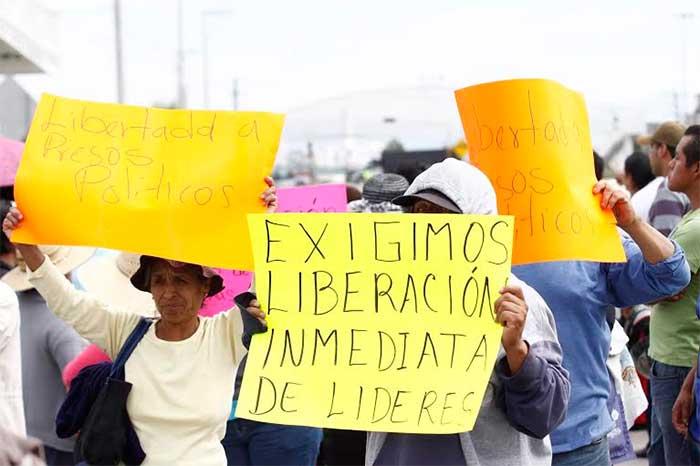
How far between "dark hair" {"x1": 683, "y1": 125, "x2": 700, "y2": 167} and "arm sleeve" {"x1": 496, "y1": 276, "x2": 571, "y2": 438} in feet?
7.32

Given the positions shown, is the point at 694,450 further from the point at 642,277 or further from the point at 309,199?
the point at 309,199

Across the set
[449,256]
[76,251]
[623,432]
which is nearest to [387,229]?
[449,256]

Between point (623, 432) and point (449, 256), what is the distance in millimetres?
1918

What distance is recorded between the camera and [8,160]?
5.26m

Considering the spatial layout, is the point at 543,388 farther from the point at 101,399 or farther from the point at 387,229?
the point at 101,399

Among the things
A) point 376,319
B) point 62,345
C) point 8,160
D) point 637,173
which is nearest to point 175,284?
point 376,319

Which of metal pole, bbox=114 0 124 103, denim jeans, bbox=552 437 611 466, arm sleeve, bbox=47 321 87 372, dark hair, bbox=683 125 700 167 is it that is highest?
metal pole, bbox=114 0 124 103

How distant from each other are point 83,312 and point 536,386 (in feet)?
5.33

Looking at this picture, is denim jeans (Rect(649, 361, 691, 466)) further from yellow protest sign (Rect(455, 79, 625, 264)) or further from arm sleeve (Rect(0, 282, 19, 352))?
arm sleeve (Rect(0, 282, 19, 352))

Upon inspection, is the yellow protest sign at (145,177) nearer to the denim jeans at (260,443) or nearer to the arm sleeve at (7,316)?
the arm sleeve at (7,316)

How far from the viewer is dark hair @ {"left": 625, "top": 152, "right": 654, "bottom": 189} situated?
864 centimetres

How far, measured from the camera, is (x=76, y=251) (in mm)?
5180

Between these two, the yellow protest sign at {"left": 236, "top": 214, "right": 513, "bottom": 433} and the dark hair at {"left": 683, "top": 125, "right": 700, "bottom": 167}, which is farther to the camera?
the dark hair at {"left": 683, "top": 125, "right": 700, "bottom": 167}

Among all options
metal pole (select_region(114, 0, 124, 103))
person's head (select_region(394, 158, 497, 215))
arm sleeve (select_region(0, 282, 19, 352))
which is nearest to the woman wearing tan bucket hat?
arm sleeve (select_region(0, 282, 19, 352))
